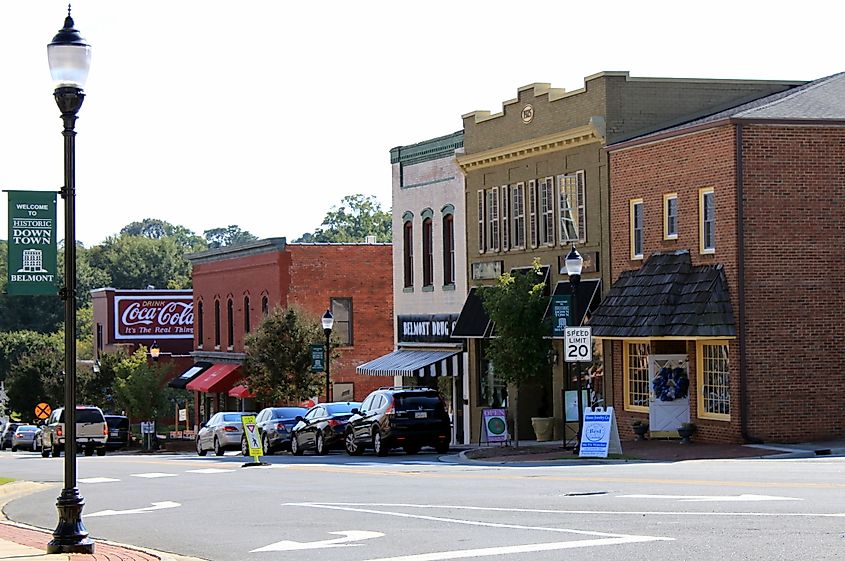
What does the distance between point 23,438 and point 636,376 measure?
125ft

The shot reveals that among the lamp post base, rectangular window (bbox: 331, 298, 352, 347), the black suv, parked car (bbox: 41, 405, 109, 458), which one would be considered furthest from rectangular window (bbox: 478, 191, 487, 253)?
the lamp post base

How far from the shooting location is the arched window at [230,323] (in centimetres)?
6391

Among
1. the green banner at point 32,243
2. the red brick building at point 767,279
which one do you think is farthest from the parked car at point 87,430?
the green banner at point 32,243

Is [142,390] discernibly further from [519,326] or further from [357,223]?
[357,223]

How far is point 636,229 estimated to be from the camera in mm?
35781

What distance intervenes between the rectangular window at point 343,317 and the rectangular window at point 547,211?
1862 centimetres

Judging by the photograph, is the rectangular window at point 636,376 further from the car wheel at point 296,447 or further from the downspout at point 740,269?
the car wheel at point 296,447

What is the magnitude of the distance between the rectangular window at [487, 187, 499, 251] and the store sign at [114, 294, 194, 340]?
136ft

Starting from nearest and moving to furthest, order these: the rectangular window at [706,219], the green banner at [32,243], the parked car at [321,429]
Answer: the green banner at [32,243]
the rectangular window at [706,219]
the parked car at [321,429]

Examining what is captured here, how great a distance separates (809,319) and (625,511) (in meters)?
16.5

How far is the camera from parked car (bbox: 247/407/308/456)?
4138 centimetres

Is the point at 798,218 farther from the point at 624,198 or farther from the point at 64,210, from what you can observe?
the point at 64,210

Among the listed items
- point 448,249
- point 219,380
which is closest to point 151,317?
point 219,380

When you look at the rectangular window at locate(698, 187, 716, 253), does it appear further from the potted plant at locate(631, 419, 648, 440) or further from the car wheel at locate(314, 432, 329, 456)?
the car wheel at locate(314, 432, 329, 456)
